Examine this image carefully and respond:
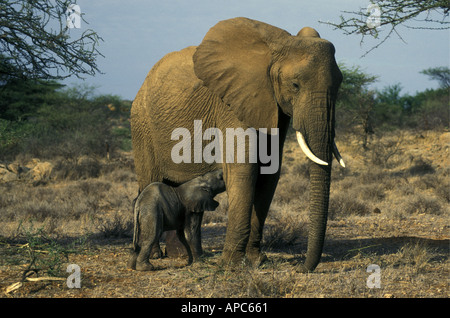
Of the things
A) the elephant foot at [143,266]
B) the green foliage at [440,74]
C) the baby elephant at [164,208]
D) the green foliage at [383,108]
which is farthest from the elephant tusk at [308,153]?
the green foliage at [440,74]

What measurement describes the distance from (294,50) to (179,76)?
6.05 feet

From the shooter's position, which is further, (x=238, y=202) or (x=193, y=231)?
(x=193, y=231)

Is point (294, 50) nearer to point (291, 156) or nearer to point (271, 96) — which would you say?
point (271, 96)

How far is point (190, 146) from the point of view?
6746 mm

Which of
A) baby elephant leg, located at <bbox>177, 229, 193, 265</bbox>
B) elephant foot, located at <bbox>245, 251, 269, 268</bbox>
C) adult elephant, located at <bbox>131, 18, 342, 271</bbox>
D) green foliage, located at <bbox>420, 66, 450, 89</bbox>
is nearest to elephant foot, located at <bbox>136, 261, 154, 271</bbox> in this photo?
baby elephant leg, located at <bbox>177, 229, 193, 265</bbox>

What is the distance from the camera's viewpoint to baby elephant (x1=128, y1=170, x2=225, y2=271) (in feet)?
19.8

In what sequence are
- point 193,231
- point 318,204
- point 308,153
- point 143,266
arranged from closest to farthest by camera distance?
point 308,153 < point 318,204 < point 143,266 < point 193,231

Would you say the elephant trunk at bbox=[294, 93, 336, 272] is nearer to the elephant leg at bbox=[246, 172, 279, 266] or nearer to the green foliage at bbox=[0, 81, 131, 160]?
the elephant leg at bbox=[246, 172, 279, 266]

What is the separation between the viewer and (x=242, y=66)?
6023 millimetres

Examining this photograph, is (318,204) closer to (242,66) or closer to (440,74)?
(242,66)

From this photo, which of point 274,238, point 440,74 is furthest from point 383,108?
point 274,238

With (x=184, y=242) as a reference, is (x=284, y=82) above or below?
above

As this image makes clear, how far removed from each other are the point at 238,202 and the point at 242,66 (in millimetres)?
1498
